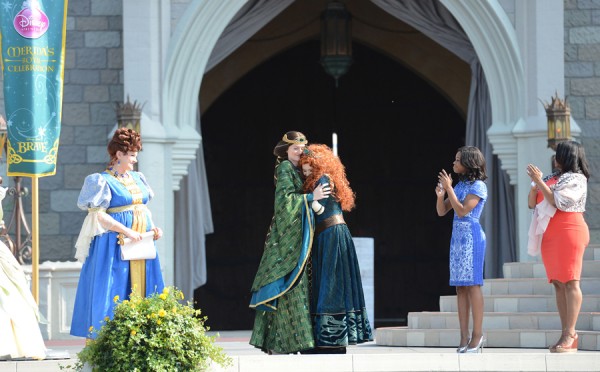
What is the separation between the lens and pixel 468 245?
23.8ft

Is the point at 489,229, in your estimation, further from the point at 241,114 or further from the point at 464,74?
the point at 241,114

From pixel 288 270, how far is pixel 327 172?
0.53 metres

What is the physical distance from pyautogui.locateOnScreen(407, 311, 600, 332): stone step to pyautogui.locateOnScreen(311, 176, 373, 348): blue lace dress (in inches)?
69.2

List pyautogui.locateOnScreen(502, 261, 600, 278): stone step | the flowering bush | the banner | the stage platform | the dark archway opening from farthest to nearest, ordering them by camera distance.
→ the dark archway opening
pyautogui.locateOnScreen(502, 261, 600, 278): stone step
the banner
the stage platform
the flowering bush

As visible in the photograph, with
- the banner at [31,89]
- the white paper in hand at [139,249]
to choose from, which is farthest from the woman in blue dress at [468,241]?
the banner at [31,89]

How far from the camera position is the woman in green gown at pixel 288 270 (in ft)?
23.0

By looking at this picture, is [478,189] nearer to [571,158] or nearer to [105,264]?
[571,158]

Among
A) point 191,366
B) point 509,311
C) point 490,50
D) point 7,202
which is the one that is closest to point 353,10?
point 490,50

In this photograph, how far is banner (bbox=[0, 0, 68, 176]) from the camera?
794 cm

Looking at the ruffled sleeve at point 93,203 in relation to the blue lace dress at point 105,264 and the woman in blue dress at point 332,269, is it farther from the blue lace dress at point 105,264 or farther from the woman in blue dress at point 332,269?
the woman in blue dress at point 332,269

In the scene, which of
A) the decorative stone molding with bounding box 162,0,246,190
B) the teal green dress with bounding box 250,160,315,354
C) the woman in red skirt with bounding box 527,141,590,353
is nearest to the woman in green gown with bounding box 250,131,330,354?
the teal green dress with bounding box 250,160,315,354

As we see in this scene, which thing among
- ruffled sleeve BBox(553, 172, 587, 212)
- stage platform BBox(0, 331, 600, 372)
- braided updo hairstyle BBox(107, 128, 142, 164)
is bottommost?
stage platform BBox(0, 331, 600, 372)

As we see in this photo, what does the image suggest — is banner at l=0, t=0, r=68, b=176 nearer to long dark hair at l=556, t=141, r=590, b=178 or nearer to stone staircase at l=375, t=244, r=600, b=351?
stone staircase at l=375, t=244, r=600, b=351

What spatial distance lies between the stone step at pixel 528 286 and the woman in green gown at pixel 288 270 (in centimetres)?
236
